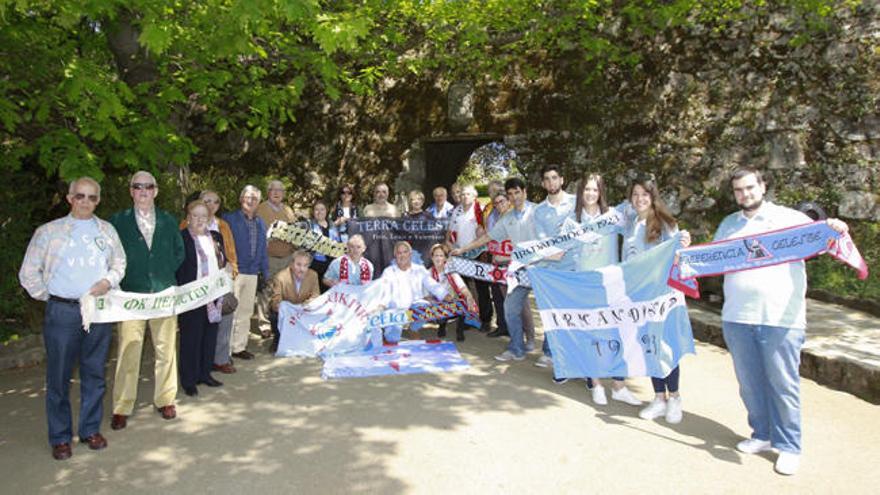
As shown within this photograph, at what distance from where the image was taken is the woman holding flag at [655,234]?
4.71 metres

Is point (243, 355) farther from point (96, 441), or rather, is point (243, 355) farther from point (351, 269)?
point (96, 441)

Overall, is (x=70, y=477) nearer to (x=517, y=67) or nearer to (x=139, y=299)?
(x=139, y=299)

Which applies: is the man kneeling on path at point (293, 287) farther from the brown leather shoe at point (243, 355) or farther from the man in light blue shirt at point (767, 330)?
the man in light blue shirt at point (767, 330)

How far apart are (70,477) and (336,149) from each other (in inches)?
377

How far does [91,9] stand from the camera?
501 centimetres

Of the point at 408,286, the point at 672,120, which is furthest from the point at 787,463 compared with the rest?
the point at 672,120

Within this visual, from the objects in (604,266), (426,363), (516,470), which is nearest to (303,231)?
(426,363)

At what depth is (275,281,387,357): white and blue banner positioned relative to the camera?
6.77 metres

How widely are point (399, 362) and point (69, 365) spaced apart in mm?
3108

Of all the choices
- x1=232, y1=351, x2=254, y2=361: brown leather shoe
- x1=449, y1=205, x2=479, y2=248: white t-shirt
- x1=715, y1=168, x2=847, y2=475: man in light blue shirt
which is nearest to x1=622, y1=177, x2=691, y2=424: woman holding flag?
x1=715, y1=168, x2=847, y2=475: man in light blue shirt

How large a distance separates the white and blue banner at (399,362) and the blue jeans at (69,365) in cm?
209

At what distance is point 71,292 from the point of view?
4043mm

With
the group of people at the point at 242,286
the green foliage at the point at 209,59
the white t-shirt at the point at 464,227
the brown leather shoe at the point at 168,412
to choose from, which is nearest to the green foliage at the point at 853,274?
the green foliage at the point at 209,59

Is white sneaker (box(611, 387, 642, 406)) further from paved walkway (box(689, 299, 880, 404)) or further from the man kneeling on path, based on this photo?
the man kneeling on path
